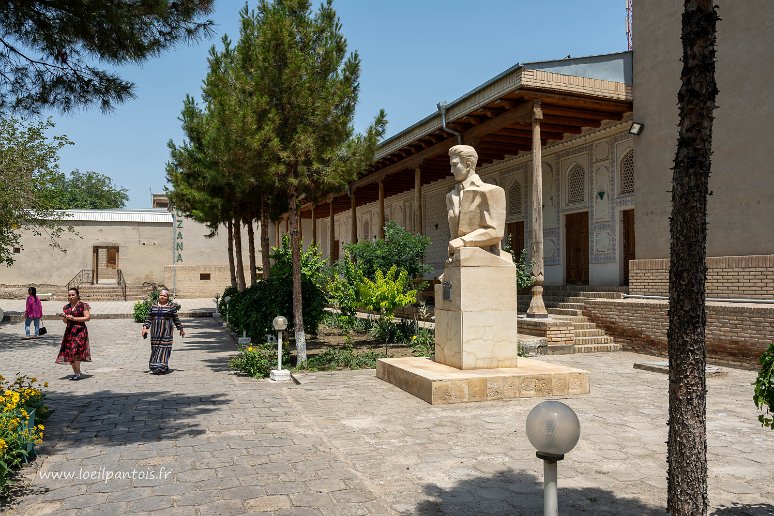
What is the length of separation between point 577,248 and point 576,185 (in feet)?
5.24

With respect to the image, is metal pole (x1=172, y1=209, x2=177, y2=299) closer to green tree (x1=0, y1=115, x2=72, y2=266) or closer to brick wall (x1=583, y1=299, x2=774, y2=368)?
green tree (x1=0, y1=115, x2=72, y2=266)

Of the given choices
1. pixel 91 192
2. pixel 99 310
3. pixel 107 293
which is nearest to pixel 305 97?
pixel 99 310

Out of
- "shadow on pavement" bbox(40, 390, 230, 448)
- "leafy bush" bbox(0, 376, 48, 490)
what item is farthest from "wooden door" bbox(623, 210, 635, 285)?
"leafy bush" bbox(0, 376, 48, 490)

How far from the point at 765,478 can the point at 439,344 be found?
4.34 meters

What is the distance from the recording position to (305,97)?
9742mm

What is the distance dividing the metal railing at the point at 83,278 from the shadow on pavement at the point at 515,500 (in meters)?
32.5

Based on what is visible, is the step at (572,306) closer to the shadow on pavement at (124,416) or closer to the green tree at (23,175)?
the shadow on pavement at (124,416)

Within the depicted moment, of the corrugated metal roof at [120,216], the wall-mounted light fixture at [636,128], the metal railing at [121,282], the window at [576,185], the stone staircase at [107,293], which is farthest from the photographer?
the corrugated metal roof at [120,216]

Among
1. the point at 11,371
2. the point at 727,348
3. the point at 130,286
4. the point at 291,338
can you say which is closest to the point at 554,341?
the point at 727,348

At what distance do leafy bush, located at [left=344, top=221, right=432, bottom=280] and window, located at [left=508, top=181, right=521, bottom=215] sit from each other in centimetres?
556

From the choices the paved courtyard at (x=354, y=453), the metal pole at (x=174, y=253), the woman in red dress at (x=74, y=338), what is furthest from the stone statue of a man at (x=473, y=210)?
the metal pole at (x=174, y=253)

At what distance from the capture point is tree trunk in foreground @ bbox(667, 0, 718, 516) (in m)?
2.88

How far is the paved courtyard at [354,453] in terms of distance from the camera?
12.9 ft

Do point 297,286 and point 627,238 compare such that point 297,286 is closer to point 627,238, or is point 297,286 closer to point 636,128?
point 636,128
